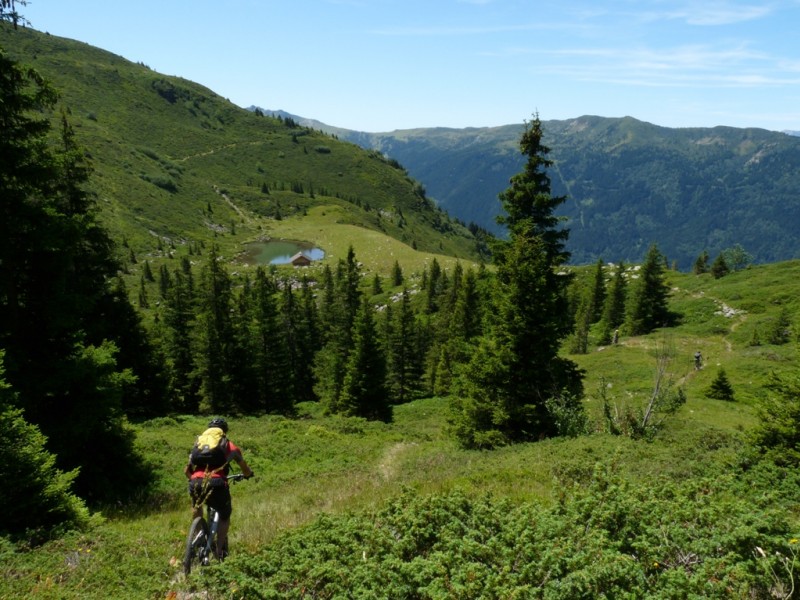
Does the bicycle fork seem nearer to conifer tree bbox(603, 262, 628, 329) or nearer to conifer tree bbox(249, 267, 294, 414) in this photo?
conifer tree bbox(249, 267, 294, 414)

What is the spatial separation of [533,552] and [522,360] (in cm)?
1342

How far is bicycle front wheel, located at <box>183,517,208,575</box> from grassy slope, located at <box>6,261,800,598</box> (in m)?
0.33

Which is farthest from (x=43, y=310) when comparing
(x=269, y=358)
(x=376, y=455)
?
(x=269, y=358)

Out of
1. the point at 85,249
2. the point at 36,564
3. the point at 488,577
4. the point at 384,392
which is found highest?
the point at 85,249

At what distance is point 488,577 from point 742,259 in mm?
150454

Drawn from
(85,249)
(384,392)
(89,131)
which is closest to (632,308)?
(384,392)

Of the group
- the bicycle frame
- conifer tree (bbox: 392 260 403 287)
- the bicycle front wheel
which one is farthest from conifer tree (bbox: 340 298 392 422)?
conifer tree (bbox: 392 260 403 287)

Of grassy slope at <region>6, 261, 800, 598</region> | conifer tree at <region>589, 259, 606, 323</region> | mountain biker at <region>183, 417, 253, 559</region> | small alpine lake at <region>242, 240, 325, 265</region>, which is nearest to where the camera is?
grassy slope at <region>6, 261, 800, 598</region>

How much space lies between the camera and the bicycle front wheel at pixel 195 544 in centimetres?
724

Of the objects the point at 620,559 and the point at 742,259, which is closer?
the point at 620,559

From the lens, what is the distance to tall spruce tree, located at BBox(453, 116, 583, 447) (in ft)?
61.7

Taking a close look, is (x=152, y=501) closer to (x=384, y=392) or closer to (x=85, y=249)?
(x=85, y=249)

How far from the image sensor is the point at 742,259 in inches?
4835

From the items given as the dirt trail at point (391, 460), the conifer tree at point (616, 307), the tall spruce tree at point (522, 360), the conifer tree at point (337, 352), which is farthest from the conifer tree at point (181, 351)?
the conifer tree at point (616, 307)
